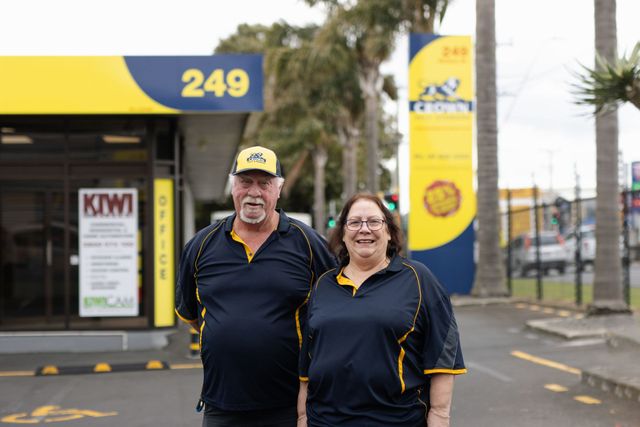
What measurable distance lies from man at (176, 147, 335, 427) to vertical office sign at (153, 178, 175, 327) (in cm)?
811

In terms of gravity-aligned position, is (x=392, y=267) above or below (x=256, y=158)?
below

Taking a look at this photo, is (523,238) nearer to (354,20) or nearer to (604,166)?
(354,20)

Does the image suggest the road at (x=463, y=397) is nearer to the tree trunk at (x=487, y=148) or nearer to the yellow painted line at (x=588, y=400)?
the yellow painted line at (x=588, y=400)

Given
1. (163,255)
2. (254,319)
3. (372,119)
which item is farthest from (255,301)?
(372,119)

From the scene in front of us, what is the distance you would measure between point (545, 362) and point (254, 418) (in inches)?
269

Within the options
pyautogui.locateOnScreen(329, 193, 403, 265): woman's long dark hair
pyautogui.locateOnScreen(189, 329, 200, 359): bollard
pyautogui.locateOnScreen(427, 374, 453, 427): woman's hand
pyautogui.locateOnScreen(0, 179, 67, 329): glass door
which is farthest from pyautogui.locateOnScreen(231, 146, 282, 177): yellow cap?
pyautogui.locateOnScreen(0, 179, 67, 329): glass door

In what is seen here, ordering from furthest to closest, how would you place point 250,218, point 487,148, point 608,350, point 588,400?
point 487,148 → point 608,350 → point 588,400 → point 250,218

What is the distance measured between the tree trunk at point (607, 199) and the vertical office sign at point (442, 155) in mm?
6525

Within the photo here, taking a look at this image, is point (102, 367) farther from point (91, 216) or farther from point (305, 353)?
point (305, 353)

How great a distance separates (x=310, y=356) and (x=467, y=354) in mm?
7517

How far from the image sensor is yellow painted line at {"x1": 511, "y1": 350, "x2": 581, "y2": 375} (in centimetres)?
922

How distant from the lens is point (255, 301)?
3.63 m

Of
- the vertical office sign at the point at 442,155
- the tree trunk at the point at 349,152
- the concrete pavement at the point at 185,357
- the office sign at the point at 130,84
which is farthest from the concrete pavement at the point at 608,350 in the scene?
the tree trunk at the point at 349,152

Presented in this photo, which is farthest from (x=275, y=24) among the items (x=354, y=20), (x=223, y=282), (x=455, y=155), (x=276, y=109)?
(x=223, y=282)
